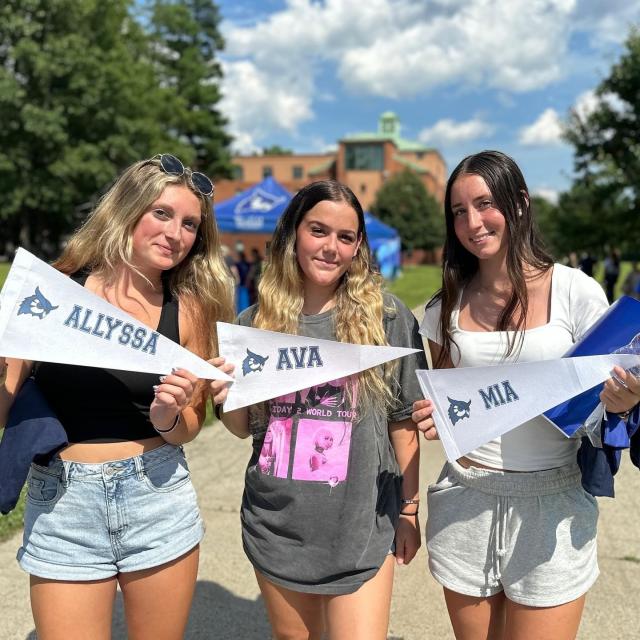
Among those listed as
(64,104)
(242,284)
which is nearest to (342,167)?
(64,104)

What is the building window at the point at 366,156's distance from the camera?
73.9 metres

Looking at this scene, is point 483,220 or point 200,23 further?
point 200,23

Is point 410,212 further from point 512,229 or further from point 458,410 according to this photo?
point 458,410

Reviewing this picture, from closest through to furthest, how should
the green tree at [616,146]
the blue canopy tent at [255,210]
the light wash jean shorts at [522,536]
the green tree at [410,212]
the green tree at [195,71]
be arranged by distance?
the light wash jean shorts at [522,536]
the blue canopy tent at [255,210]
the green tree at [616,146]
the green tree at [195,71]
the green tree at [410,212]

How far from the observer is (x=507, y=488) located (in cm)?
207

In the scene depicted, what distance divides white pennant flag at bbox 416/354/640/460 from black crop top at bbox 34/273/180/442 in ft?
3.26

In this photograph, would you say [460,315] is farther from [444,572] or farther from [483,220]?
[444,572]

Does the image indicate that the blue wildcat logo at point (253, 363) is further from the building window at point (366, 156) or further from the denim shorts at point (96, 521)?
the building window at point (366, 156)

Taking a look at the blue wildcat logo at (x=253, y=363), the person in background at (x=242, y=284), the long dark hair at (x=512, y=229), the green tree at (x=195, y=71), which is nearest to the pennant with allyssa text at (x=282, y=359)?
the blue wildcat logo at (x=253, y=363)

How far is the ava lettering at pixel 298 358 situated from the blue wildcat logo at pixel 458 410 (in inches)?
18.8

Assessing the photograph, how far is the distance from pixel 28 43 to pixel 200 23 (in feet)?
88.6

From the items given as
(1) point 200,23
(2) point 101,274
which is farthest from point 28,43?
(2) point 101,274

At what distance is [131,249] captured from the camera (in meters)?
2.15

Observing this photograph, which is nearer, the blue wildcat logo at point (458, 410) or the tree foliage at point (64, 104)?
the blue wildcat logo at point (458, 410)
